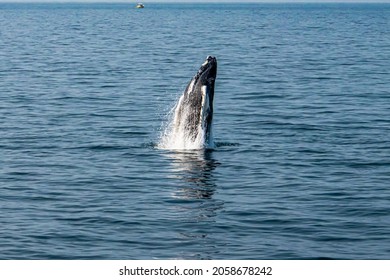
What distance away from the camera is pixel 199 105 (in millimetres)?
29922

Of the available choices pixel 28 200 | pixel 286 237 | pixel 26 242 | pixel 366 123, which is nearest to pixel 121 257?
pixel 26 242

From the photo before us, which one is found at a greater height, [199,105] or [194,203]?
[199,105]

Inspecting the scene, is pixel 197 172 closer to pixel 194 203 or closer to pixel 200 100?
pixel 200 100

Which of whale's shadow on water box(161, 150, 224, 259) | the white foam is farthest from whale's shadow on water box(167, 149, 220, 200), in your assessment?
the white foam

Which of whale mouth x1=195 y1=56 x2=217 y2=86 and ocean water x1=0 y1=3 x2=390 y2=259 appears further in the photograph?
whale mouth x1=195 y1=56 x2=217 y2=86

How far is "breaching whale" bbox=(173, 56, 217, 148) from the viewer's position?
29.9m

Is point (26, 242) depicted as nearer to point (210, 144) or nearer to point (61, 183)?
point (61, 183)

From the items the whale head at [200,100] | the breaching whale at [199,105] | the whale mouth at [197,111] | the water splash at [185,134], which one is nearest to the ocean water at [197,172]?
the water splash at [185,134]

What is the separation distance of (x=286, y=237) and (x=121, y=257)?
363 centimetres

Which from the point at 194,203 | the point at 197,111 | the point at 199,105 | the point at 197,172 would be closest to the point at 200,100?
the point at 199,105

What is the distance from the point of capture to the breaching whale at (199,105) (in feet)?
98.0

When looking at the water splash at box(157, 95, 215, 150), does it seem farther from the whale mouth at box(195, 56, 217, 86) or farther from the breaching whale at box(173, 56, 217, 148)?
the whale mouth at box(195, 56, 217, 86)

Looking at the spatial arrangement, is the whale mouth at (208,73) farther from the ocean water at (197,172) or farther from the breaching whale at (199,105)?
the ocean water at (197,172)

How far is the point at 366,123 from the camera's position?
124 feet
